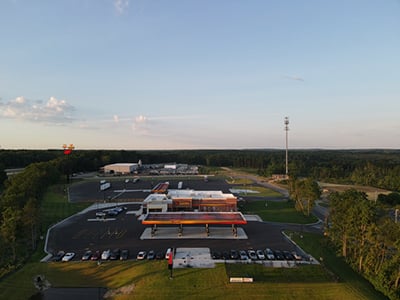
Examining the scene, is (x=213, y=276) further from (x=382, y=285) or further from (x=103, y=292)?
(x=382, y=285)

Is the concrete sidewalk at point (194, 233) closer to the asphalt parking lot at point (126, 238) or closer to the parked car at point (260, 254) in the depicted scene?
the asphalt parking lot at point (126, 238)

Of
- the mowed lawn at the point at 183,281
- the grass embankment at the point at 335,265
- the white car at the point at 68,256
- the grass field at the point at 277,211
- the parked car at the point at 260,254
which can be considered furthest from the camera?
the grass field at the point at 277,211

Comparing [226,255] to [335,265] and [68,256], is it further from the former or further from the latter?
[68,256]

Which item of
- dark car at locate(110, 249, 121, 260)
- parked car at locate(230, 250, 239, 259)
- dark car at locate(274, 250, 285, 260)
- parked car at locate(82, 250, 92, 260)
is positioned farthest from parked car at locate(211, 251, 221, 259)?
parked car at locate(82, 250, 92, 260)

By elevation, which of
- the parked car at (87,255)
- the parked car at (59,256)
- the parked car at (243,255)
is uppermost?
the parked car at (243,255)

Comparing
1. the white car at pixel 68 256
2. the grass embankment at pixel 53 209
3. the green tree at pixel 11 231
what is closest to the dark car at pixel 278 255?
the white car at pixel 68 256

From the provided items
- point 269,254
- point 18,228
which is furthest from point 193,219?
point 18,228

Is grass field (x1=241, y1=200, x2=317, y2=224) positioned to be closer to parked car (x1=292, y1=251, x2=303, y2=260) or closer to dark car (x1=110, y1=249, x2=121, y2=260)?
parked car (x1=292, y1=251, x2=303, y2=260)
